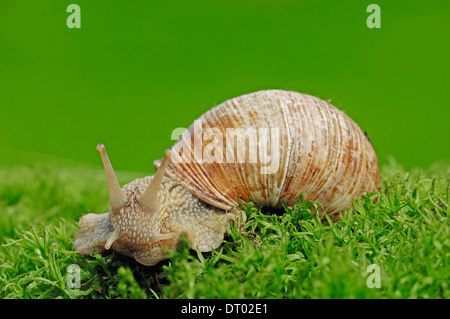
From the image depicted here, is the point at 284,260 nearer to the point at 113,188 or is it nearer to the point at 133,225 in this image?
the point at 133,225

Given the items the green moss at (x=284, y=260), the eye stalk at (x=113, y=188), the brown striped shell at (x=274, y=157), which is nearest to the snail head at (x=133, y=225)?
the eye stalk at (x=113, y=188)

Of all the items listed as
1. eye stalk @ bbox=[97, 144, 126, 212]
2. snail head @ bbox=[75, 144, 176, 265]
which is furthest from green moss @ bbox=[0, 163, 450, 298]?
eye stalk @ bbox=[97, 144, 126, 212]

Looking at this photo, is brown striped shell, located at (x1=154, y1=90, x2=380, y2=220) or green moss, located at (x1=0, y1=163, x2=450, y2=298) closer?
green moss, located at (x1=0, y1=163, x2=450, y2=298)

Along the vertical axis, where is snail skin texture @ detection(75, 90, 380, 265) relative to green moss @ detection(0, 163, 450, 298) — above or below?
above

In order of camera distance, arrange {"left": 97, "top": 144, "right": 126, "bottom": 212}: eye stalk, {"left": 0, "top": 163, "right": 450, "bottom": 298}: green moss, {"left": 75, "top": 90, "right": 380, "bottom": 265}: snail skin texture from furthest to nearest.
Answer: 1. {"left": 75, "top": 90, "right": 380, "bottom": 265}: snail skin texture
2. {"left": 97, "top": 144, "right": 126, "bottom": 212}: eye stalk
3. {"left": 0, "top": 163, "right": 450, "bottom": 298}: green moss

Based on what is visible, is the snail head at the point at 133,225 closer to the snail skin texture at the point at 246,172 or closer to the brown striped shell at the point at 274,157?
the snail skin texture at the point at 246,172

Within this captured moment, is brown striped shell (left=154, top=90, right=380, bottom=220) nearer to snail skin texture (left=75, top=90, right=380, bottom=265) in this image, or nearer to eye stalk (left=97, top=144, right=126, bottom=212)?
snail skin texture (left=75, top=90, right=380, bottom=265)

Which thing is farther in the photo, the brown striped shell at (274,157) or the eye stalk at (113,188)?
the brown striped shell at (274,157)

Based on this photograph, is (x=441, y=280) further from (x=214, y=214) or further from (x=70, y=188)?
(x=70, y=188)

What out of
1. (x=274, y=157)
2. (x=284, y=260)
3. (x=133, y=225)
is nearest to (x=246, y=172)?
(x=274, y=157)
